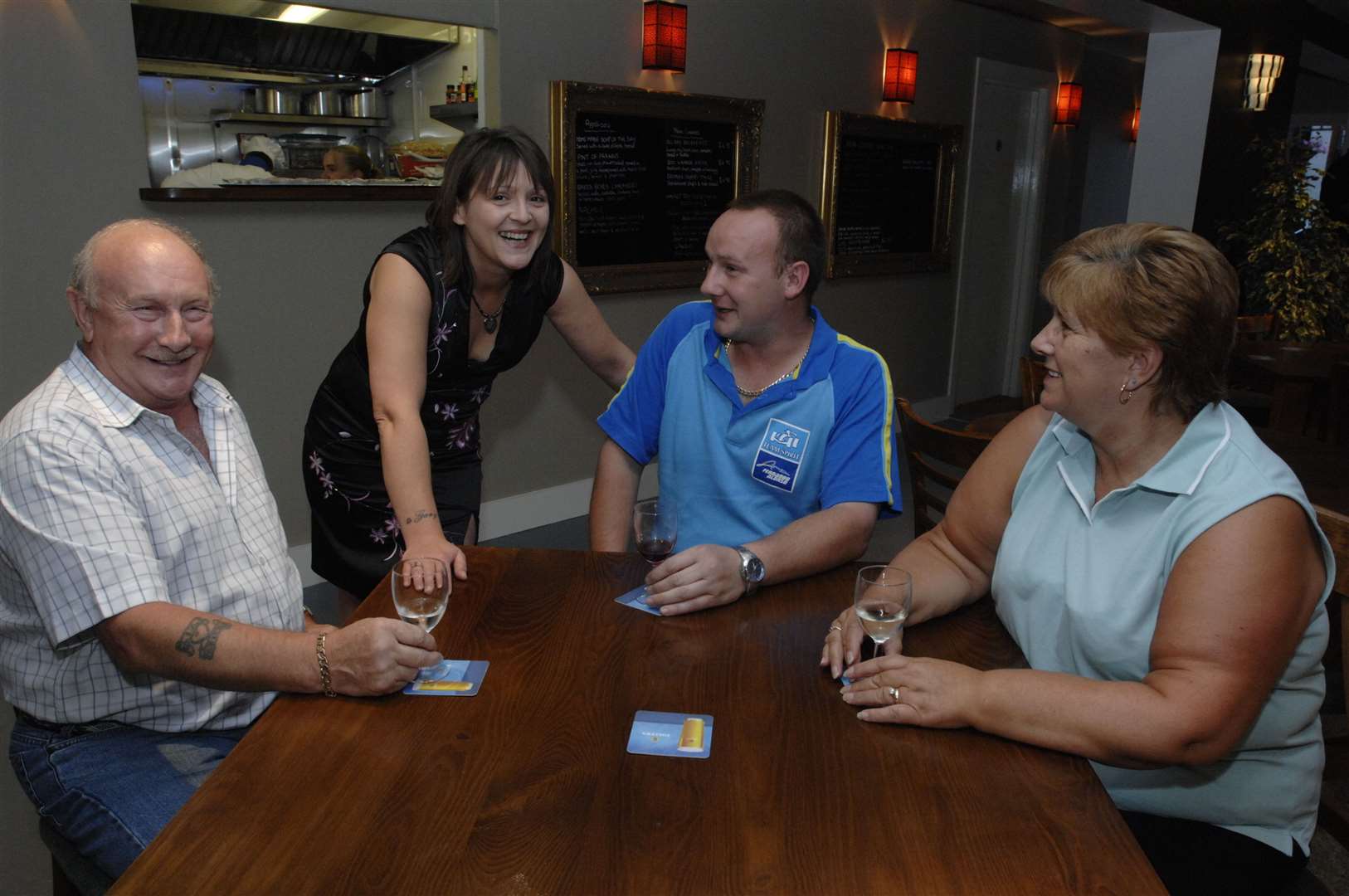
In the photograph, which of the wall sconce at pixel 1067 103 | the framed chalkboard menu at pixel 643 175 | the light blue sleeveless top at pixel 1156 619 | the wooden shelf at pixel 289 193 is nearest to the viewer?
the light blue sleeveless top at pixel 1156 619

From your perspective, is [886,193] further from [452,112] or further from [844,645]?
[844,645]

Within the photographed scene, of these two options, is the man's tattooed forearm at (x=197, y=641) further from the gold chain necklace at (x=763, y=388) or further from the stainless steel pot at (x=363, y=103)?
the stainless steel pot at (x=363, y=103)

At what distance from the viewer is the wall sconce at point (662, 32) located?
4.55 metres

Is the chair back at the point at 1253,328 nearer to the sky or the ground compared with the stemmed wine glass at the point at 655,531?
nearer to the ground

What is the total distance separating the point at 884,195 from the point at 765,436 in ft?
14.8

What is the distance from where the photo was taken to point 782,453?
2.07m

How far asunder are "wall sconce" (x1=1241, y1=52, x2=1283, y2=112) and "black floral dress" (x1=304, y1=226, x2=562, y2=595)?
631 centimetres

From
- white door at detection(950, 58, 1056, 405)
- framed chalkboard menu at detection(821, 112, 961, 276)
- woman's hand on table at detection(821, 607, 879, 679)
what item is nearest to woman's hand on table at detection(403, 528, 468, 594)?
woman's hand on table at detection(821, 607, 879, 679)

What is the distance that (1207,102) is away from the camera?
650 centimetres

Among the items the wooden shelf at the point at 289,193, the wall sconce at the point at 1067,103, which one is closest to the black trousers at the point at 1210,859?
the wooden shelf at the point at 289,193

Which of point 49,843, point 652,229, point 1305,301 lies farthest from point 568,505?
point 1305,301

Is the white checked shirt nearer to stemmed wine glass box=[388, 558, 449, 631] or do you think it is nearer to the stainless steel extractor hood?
stemmed wine glass box=[388, 558, 449, 631]

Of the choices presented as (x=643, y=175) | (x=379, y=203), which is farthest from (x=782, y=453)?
(x=643, y=175)

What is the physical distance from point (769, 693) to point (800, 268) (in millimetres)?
1036
